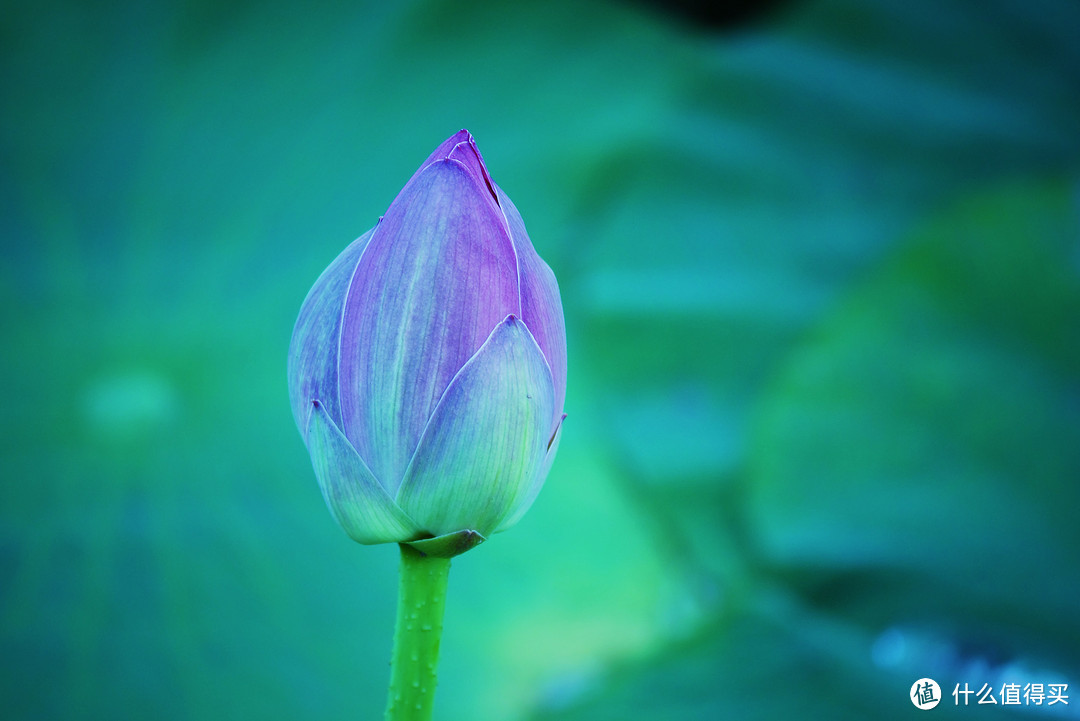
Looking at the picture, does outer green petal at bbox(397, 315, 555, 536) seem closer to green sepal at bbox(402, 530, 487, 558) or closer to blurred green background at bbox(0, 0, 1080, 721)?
green sepal at bbox(402, 530, 487, 558)

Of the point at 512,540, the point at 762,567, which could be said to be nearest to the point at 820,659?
the point at 762,567

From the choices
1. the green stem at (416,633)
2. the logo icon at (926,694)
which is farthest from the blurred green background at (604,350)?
the green stem at (416,633)

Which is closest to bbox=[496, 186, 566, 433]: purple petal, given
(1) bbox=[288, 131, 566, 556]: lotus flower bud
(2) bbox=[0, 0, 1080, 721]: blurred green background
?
(1) bbox=[288, 131, 566, 556]: lotus flower bud

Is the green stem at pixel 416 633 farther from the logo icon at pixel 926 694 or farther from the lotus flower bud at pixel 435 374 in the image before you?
the logo icon at pixel 926 694

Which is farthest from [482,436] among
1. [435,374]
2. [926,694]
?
[926,694]

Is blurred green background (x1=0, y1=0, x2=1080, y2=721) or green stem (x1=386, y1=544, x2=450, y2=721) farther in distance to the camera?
blurred green background (x1=0, y1=0, x2=1080, y2=721)

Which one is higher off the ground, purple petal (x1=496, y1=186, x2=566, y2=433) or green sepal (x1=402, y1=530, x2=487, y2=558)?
purple petal (x1=496, y1=186, x2=566, y2=433)

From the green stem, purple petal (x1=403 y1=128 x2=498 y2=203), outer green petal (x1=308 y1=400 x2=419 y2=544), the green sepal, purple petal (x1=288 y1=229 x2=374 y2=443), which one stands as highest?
purple petal (x1=403 y1=128 x2=498 y2=203)

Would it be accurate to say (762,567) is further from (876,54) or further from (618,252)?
(876,54)
